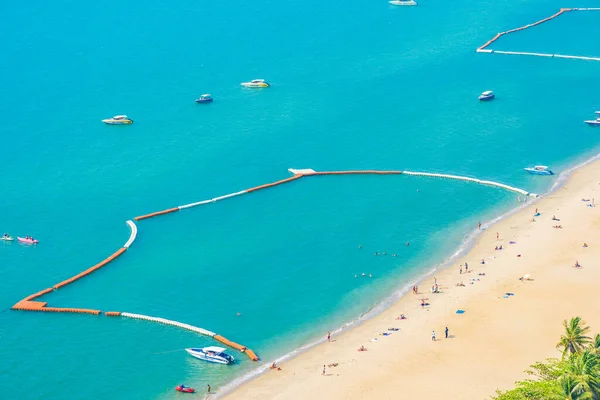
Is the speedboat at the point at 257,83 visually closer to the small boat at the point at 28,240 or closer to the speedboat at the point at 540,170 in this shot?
the speedboat at the point at 540,170

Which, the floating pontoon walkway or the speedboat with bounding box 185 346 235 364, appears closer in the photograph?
the speedboat with bounding box 185 346 235 364

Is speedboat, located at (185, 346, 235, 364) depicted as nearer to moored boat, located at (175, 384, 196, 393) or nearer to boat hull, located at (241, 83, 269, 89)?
moored boat, located at (175, 384, 196, 393)

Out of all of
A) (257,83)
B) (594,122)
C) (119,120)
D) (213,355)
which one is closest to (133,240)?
(213,355)

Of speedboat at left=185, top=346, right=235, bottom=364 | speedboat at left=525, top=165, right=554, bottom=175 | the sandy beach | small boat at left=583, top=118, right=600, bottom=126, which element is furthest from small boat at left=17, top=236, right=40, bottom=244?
small boat at left=583, top=118, right=600, bottom=126

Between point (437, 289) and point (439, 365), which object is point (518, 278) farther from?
point (439, 365)

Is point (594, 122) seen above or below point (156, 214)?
above

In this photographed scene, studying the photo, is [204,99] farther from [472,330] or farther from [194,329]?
[472,330]
